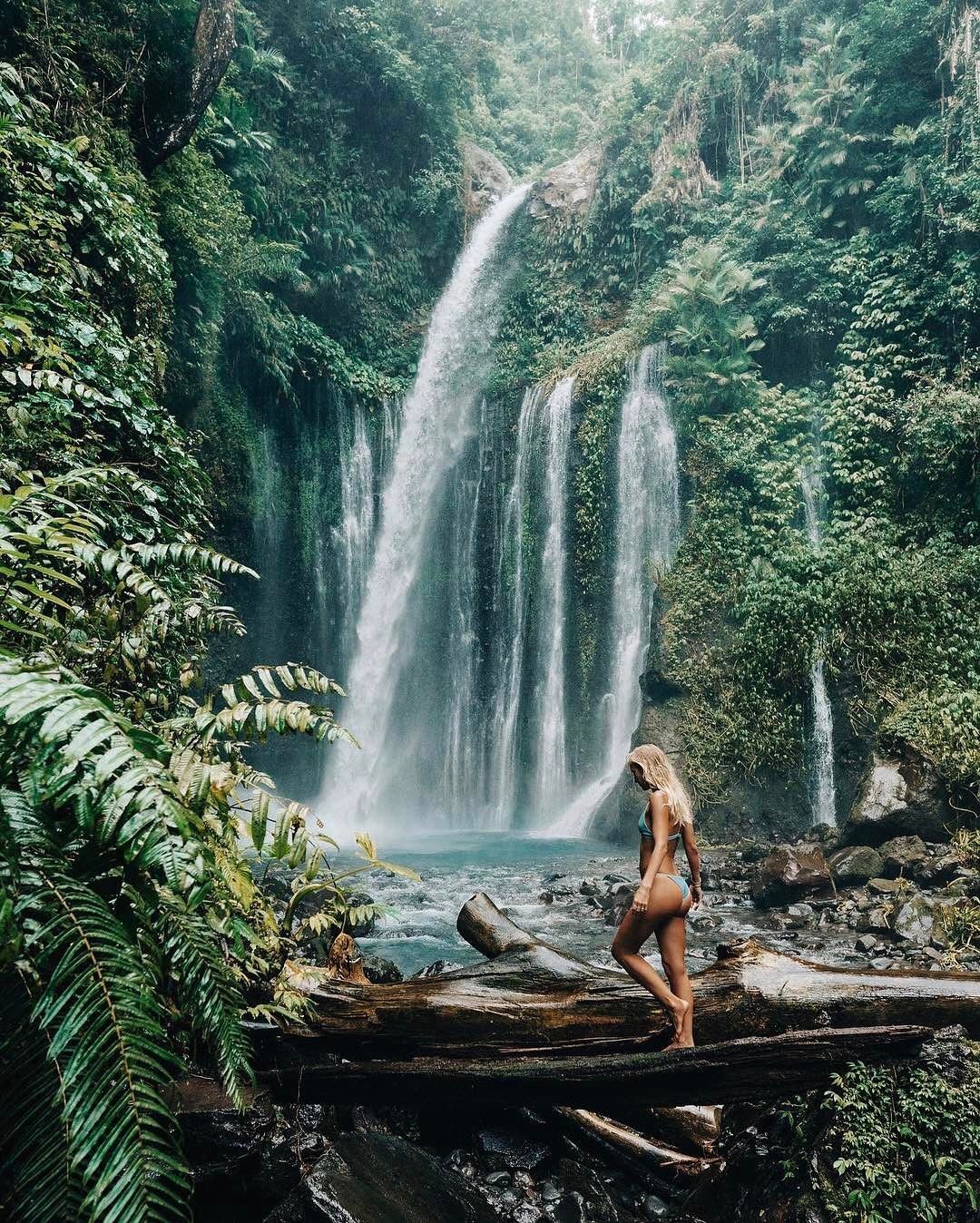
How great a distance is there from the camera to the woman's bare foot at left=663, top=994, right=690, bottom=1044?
294cm

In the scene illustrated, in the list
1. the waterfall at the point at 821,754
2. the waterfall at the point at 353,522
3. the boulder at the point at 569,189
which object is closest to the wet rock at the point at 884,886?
the waterfall at the point at 821,754

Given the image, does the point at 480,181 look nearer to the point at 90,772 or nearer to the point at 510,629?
the point at 510,629

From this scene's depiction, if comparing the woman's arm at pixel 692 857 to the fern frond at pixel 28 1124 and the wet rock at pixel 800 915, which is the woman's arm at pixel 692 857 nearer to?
the fern frond at pixel 28 1124

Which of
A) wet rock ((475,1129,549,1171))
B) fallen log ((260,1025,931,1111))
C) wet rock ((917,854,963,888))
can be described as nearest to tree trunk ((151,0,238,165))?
fallen log ((260,1025,931,1111))

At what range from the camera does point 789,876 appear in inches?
320

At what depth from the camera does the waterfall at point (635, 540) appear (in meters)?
14.5

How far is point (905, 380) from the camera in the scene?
13281 millimetres

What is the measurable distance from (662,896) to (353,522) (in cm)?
1554

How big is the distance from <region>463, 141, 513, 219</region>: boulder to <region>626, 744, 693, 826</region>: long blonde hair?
20887mm

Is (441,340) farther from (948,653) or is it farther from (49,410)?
(49,410)

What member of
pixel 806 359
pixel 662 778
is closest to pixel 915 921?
pixel 662 778

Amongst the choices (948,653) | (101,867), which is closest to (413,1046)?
(101,867)

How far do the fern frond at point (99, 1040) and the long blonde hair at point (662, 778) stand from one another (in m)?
2.29

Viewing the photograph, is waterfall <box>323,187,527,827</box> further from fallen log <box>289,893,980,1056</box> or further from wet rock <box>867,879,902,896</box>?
fallen log <box>289,893,980,1056</box>
